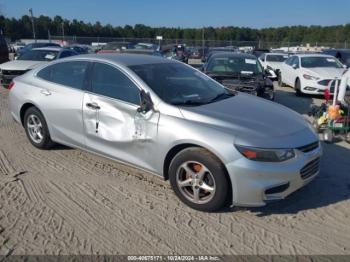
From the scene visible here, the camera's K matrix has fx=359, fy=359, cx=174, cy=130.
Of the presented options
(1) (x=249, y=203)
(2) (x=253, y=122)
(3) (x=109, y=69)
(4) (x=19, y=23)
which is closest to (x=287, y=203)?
(1) (x=249, y=203)

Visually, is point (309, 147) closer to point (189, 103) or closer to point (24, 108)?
point (189, 103)

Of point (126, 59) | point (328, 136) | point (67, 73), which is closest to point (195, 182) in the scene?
point (126, 59)

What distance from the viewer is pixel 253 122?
393 centimetres

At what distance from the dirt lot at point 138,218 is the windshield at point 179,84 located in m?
1.14

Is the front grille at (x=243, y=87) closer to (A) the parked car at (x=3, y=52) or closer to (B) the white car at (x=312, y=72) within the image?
(B) the white car at (x=312, y=72)

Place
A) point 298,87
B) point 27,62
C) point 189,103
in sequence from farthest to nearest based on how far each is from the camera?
point 298,87, point 27,62, point 189,103

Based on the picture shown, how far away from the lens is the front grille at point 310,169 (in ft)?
12.4

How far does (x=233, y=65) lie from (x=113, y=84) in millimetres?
4912

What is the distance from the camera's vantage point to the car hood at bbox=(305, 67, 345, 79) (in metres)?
11.3

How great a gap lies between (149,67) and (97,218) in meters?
2.07

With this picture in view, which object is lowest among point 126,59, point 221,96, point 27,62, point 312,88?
point 312,88

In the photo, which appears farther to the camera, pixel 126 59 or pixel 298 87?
pixel 298 87

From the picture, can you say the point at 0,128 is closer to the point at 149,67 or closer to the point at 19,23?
the point at 149,67

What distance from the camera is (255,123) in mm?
3908
